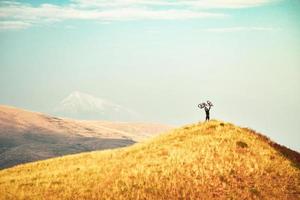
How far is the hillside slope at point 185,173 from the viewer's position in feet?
Answer: 99.4

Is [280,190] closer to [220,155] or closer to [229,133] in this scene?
[220,155]

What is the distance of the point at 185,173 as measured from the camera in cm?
3334

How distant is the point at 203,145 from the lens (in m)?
39.1

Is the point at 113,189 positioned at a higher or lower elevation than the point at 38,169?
higher

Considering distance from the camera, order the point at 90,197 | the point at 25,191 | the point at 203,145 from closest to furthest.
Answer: the point at 90,197 → the point at 25,191 → the point at 203,145

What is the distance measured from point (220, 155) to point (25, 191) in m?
16.0

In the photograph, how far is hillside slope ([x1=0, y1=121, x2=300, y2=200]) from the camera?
30297mm

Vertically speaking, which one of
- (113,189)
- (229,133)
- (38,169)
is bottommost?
(38,169)

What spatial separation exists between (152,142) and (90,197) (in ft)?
57.0

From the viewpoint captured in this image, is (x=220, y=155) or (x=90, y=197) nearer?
(x=90, y=197)

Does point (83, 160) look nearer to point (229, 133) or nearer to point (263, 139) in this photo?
point (229, 133)

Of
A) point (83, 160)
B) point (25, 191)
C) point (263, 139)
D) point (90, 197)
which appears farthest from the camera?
point (83, 160)

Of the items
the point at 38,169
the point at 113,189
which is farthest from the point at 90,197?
the point at 38,169

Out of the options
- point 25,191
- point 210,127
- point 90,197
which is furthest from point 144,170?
point 210,127
